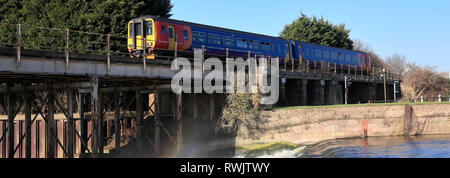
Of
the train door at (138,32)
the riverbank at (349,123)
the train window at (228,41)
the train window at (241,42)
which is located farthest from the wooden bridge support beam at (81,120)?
the train window at (241,42)

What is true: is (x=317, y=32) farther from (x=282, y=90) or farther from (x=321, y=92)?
(x=282, y=90)

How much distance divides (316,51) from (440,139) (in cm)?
1886

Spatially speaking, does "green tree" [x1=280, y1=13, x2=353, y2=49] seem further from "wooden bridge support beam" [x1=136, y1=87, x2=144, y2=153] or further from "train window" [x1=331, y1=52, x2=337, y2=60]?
"wooden bridge support beam" [x1=136, y1=87, x2=144, y2=153]

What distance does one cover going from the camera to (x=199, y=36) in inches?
1238

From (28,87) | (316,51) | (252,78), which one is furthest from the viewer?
(316,51)

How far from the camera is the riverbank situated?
28.6m

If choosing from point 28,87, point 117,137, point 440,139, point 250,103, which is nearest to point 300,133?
point 250,103

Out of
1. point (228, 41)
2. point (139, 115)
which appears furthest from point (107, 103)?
point (228, 41)

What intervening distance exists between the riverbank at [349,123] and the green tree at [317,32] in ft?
122

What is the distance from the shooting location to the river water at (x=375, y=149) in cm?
2252

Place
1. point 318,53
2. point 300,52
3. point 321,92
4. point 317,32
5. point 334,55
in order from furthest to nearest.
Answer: point 317,32 < point 334,55 < point 318,53 < point 300,52 < point 321,92

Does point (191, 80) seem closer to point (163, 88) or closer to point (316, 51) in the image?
point (163, 88)

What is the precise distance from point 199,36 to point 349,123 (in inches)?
425

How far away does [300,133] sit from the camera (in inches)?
1133
